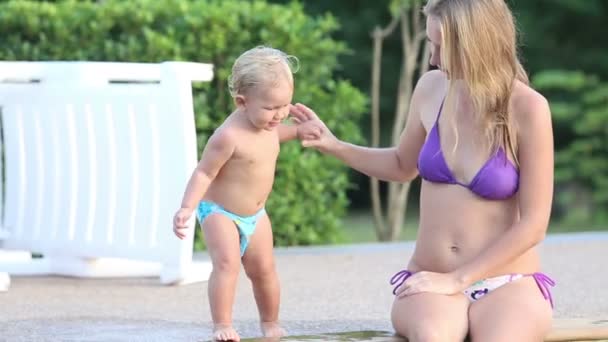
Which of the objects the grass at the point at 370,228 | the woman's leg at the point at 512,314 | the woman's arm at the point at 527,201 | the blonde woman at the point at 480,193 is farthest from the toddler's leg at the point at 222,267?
the grass at the point at 370,228

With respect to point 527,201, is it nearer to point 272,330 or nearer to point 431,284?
point 431,284

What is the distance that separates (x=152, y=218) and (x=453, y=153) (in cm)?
219

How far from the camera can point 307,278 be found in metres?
5.75

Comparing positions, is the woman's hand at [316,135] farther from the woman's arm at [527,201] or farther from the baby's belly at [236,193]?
the woman's arm at [527,201]

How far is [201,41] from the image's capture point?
23.5 feet

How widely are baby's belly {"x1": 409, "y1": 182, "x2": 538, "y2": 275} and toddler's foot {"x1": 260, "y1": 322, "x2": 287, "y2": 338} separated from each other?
574 mm

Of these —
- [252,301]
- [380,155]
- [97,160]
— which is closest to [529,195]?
[380,155]

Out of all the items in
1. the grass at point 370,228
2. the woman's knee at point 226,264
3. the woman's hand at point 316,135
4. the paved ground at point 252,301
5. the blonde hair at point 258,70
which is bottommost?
the grass at point 370,228

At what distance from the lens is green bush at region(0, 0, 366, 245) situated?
23.4 feet

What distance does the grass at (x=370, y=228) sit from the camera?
12.0m

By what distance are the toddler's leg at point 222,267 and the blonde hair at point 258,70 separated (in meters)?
0.42

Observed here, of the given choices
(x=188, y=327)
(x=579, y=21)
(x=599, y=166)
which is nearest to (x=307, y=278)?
(x=188, y=327)

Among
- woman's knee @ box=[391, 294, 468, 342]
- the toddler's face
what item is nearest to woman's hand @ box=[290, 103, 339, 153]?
the toddler's face

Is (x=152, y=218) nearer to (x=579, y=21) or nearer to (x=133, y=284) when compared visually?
(x=133, y=284)
